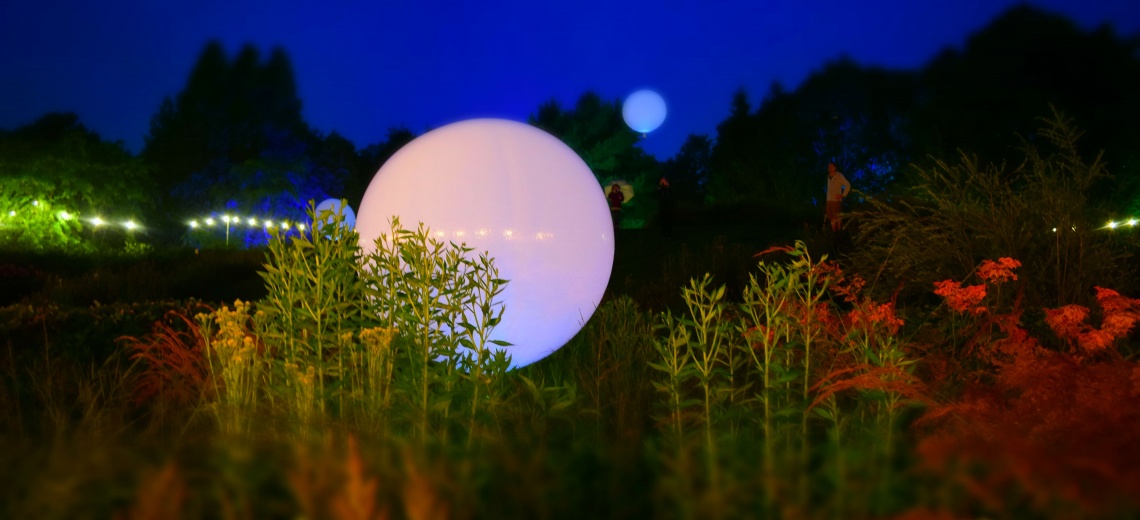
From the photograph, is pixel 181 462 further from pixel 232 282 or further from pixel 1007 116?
pixel 1007 116

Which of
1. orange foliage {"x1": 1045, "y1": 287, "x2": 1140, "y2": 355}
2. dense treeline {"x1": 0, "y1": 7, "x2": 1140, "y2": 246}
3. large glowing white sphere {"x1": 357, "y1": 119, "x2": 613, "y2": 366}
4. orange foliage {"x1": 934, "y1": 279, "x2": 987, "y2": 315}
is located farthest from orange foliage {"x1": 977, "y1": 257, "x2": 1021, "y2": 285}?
dense treeline {"x1": 0, "y1": 7, "x2": 1140, "y2": 246}

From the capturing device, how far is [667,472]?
6.28 feet

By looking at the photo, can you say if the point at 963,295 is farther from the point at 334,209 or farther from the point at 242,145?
the point at 242,145

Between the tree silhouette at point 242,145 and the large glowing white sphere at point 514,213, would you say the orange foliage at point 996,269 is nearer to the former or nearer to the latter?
the large glowing white sphere at point 514,213

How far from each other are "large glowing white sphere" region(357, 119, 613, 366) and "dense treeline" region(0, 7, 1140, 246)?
17.6 m

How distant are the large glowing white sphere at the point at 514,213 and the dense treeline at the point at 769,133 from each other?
17615 mm

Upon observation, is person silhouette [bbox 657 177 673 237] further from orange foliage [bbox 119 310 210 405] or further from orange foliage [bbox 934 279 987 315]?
orange foliage [bbox 119 310 210 405]

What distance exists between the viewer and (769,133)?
141 ft

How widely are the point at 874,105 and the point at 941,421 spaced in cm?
3995

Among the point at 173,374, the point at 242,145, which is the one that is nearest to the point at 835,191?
the point at 173,374

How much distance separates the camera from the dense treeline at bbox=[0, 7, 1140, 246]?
97.2ft

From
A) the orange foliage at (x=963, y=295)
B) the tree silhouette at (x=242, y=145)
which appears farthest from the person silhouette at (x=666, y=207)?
the tree silhouette at (x=242, y=145)

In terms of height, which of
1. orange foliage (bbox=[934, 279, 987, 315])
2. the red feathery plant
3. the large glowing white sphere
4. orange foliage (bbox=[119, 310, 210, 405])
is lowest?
the red feathery plant

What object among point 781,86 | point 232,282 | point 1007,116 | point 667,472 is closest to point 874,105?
point 781,86
